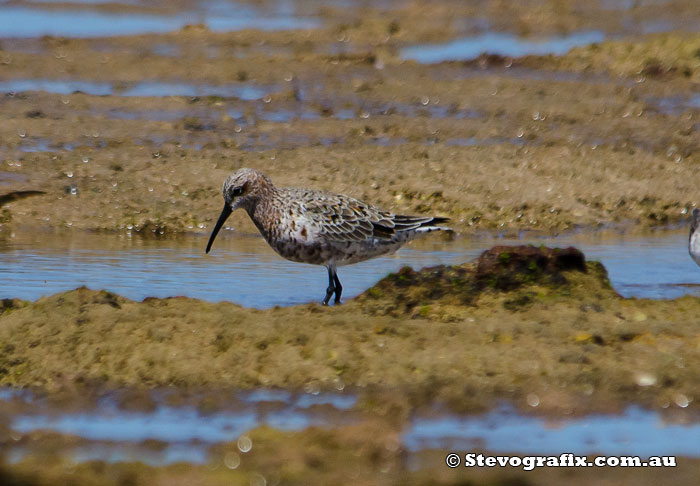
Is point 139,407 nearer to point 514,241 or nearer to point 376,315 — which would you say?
point 376,315

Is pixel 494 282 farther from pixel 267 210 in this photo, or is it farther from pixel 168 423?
pixel 168 423

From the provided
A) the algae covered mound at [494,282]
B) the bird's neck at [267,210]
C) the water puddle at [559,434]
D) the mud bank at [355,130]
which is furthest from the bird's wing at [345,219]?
the water puddle at [559,434]

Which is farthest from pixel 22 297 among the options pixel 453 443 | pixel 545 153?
pixel 545 153

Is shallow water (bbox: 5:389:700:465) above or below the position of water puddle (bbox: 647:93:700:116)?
below

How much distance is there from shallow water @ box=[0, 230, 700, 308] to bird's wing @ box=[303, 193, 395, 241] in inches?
21.2

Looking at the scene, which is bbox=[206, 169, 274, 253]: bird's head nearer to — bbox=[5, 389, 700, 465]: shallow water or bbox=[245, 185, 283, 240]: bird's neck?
bbox=[245, 185, 283, 240]: bird's neck

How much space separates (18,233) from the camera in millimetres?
13297

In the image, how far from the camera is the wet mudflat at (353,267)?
20.6ft

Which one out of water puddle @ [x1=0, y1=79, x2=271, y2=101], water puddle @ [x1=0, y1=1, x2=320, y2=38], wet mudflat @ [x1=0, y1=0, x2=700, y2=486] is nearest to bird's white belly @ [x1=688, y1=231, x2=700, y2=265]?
wet mudflat @ [x1=0, y1=0, x2=700, y2=486]

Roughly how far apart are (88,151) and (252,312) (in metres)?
8.05

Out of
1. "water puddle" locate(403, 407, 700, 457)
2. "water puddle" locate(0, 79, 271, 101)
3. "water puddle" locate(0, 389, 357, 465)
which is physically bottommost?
"water puddle" locate(0, 389, 357, 465)

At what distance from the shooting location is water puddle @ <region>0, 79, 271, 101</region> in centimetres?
1888

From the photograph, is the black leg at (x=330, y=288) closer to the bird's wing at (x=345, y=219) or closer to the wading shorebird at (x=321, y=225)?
the wading shorebird at (x=321, y=225)

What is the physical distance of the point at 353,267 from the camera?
11.9m
